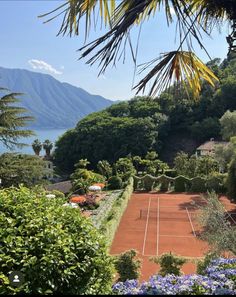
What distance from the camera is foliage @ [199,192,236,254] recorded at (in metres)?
11.8

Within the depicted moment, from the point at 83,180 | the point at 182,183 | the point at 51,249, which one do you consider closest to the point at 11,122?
the point at 83,180

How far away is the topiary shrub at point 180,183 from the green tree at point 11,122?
49.9ft

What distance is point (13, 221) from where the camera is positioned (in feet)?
18.5

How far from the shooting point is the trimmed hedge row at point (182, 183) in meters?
33.4

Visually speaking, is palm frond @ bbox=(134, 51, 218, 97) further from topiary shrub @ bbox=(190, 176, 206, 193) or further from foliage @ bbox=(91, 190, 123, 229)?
topiary shrub @ bbox=(190, 176, 206, 193)

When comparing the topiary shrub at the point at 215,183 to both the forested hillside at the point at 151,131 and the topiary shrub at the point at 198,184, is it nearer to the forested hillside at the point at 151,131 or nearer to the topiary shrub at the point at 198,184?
the topiary shrub at the point at 198,184

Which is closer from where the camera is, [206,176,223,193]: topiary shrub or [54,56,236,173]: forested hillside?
[206,176,223,193]: topiary shrub

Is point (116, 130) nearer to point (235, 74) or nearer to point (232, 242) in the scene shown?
point (235, 74)

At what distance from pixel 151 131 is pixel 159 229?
134 feet

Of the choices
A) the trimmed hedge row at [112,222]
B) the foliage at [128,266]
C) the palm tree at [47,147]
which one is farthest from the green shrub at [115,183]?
the palm tree at [47,147]

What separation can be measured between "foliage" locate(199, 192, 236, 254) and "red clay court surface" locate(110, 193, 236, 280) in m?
3.00

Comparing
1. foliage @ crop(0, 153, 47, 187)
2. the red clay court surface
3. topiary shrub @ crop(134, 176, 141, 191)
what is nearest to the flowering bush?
the red clay court surface

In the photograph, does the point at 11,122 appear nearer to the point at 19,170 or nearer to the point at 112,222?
the point at 19,170

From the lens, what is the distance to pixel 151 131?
63219mm
